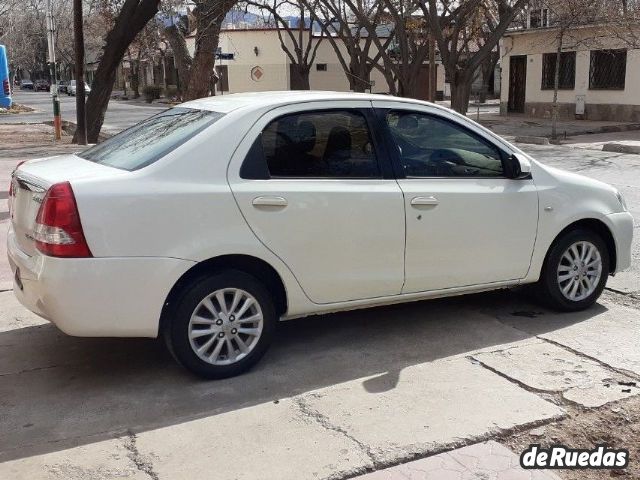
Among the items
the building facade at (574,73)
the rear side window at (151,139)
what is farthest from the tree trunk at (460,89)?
the rear side window at (151,139)

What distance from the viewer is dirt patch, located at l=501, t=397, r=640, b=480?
3.39m

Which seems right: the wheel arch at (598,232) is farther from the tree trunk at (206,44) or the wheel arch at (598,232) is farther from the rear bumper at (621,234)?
the tree trunk at (206,44)

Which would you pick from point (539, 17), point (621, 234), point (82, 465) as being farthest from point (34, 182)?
point (539, 17)

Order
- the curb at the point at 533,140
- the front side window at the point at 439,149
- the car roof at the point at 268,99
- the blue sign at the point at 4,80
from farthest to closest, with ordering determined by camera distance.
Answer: the blue sign at the point at 4,80 < the curb at the point at 533,140 < the front side window at the point at 439,149 < the car roof at the point at 268,99

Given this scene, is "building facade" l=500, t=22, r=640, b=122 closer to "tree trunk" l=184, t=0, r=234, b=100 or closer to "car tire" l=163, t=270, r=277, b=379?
"tree trunk" l=184, t=0, r=234, b=100

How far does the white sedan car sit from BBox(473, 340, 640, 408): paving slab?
589 mm

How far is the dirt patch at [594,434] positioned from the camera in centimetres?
339

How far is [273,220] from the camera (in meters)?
4.30

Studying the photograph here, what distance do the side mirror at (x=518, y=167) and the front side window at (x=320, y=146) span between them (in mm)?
1079

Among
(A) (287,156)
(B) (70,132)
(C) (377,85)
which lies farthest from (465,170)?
(C) (377,85)

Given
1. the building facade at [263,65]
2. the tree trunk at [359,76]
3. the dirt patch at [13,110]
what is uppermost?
the building facade at [263,65]

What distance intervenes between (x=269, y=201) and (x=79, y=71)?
17346 millimetres

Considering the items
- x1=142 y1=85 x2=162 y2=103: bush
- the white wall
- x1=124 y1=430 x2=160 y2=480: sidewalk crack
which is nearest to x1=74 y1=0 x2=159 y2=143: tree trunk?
the white wall

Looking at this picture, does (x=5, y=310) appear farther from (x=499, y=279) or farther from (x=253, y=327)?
(x=499, y=279)
